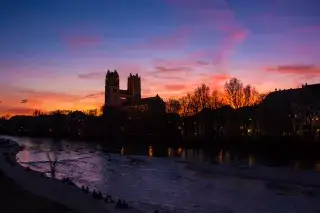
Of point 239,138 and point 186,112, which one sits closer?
point 239,138

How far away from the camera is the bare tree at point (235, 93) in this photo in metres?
104

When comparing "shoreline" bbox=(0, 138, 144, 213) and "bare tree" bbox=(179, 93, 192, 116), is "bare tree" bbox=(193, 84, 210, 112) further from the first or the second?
"shoreline" bbox=(0, 138, 144, 213)

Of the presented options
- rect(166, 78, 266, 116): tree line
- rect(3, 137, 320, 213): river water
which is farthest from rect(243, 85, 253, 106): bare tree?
rect(3, 137, 320, 213): river water

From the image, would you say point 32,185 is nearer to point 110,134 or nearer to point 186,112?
point 186,112

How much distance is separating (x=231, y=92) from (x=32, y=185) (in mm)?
81951

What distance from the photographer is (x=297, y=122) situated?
3610 inches

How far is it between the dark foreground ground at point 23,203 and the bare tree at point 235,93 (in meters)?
84.5

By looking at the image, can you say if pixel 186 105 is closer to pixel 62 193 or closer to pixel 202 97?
pixel 202 97

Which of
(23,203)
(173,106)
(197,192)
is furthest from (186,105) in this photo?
(23,203)

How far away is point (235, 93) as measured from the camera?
342 feet

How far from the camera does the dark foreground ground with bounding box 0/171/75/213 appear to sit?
17406 mm

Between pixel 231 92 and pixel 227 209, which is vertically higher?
pixel 231 92

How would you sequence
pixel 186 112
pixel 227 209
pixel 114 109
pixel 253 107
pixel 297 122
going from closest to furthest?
pixel 227 209
pixel 297 122
pixel 253 107
pixel 186 112
pixel 114 109

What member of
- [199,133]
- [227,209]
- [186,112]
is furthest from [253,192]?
[186,112]
